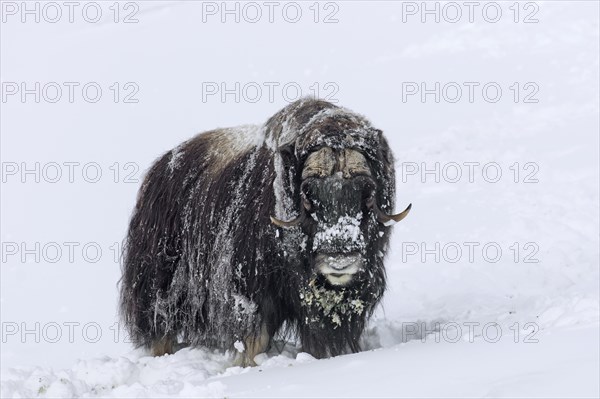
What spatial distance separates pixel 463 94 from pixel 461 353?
9.53m

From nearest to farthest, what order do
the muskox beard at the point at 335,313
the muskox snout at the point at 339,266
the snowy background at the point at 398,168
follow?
the snowy background at the point at 398,168 → the muskox snout at the point at 339,266 → the muskox beard at the point at 335,313

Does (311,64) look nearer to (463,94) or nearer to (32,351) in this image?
(463,94)

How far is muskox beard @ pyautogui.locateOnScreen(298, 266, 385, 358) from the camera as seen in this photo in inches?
182

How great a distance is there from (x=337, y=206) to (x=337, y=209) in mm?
13

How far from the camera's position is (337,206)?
4.31 m

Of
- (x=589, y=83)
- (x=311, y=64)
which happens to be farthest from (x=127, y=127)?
(x=589, y=83)

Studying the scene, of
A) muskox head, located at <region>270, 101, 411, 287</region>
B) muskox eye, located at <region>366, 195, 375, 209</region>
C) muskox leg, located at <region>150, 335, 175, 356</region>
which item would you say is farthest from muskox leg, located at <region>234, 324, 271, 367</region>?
muskox eye, located at <region>366, 195, 375, 209</region>

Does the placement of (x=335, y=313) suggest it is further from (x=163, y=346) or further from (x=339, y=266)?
(x=163, y=346)

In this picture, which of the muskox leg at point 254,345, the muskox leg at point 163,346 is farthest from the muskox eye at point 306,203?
the muskox leg at point 163,346

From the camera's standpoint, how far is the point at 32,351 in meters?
7.76

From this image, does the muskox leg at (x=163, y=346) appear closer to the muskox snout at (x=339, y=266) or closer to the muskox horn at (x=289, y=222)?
the muskox horn at (x=289, y=222)

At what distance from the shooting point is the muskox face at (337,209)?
4.26 metres

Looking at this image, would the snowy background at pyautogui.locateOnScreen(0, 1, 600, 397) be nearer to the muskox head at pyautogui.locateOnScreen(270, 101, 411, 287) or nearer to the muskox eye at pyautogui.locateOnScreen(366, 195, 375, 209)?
the muskox head at pyautogui.locateOnScreen(270, 101, 411, 287)

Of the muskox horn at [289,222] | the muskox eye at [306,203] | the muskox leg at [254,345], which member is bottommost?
the muskox leg at [254,345]
